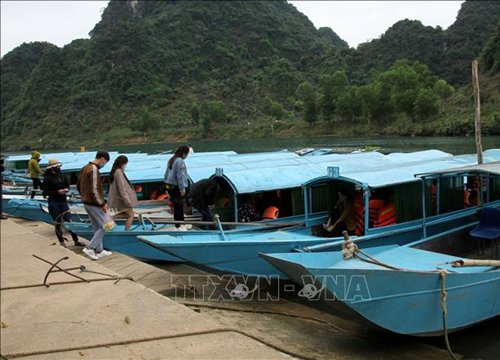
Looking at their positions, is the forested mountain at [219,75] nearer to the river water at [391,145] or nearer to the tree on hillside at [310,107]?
the tree on hillside at [310,107]

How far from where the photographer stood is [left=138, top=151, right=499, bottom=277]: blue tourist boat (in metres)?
7.32

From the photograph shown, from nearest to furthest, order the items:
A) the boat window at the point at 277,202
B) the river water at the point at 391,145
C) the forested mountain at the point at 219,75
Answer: the boat window at the point at 277,202
the river water at the point at 391,145
the forested mountain at the point at 219,75

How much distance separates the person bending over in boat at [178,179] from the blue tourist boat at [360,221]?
1.07m

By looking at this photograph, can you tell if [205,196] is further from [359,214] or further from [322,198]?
[359,214]

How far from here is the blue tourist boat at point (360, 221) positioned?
7324mm

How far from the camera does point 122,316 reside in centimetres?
511

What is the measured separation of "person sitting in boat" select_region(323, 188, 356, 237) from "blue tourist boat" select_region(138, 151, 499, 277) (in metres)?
0.17

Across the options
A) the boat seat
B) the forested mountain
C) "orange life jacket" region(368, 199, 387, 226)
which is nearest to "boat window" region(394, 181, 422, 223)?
"orange life jacket" region(368, 199, 387, 226)

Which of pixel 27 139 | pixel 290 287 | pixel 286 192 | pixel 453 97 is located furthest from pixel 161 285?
pixel 27 139

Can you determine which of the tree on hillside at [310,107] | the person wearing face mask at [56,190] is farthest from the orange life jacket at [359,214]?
the tree on hillside at [310,107]

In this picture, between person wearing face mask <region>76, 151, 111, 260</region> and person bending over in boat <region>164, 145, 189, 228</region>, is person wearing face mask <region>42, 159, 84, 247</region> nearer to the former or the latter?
person wearing face mask <region>76, 151, 111, 260</region>

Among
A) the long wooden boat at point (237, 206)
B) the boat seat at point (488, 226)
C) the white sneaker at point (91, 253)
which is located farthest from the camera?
the long wooden boat at point (237, 206)

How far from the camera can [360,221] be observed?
823 cm

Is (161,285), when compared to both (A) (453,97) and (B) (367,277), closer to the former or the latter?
(B) (367,277)
